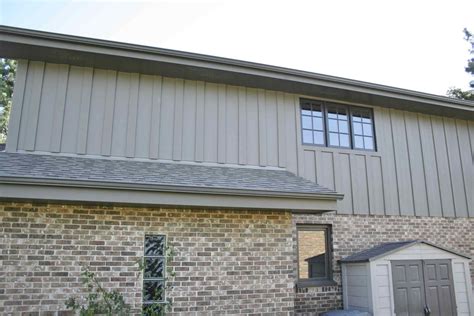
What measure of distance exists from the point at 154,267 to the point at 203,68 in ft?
12.4

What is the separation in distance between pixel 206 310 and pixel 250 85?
14.9 feet

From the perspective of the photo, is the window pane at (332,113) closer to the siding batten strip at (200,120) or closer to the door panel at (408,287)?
the siding batten strip at (200,120)

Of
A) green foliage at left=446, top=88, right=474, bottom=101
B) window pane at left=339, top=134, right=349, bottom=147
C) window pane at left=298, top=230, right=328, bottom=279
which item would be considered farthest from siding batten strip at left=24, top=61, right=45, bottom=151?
green foliage at left=446, top=88, right=474, bottom=101

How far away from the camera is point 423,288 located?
7.62 metres

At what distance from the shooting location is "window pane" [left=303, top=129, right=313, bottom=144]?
898 cm

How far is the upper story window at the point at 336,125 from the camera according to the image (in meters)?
9.09

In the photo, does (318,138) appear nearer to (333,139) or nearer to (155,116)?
(333,139)

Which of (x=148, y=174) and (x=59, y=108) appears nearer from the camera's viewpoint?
(x=148, y=174)

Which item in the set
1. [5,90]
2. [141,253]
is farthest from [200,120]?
[5,90]

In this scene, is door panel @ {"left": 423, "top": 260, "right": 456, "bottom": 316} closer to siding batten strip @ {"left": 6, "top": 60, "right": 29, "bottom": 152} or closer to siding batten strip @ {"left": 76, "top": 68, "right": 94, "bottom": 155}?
siding batten strip @ {"left": 76, "top": 68, "right": 94, "bottom": 155}

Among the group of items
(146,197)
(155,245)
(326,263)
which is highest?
(146,197)

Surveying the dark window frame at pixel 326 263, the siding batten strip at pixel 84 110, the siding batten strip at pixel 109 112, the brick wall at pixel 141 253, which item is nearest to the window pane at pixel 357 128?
the dark window frame at pixel 326 263

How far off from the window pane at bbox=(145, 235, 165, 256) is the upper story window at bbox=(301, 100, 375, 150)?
3921 millimetres

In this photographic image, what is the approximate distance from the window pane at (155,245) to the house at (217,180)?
22mm
